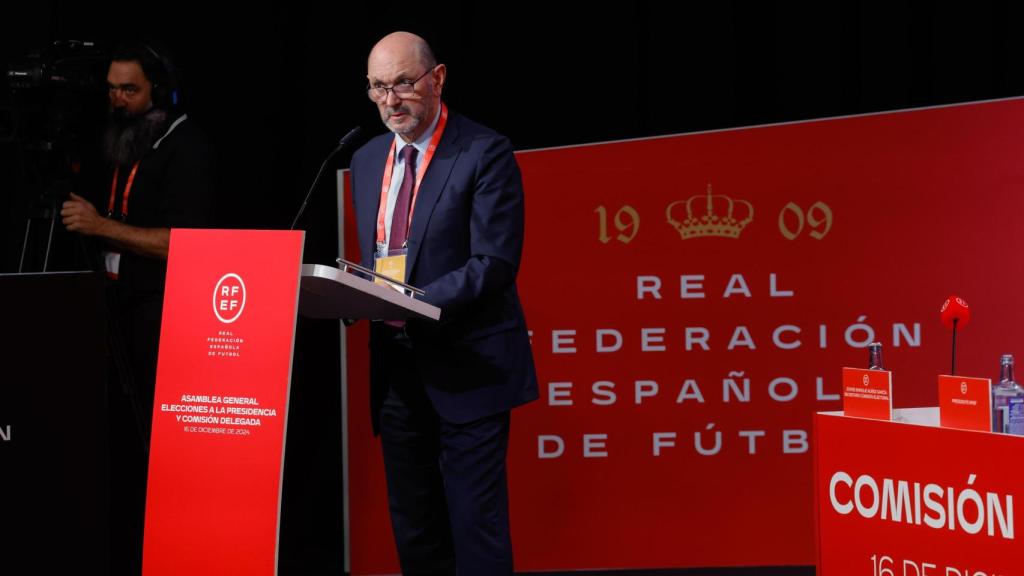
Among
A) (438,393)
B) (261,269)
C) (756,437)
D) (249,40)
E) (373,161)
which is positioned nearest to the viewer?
(261,269)

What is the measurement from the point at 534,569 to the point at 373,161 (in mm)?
1524

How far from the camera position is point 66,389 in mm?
2586

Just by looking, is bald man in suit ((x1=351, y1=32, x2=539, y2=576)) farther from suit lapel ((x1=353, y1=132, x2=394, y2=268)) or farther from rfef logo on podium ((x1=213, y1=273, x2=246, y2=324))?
rfef logo on podium ((x1=213, y1=273, x2=246, y2=324))

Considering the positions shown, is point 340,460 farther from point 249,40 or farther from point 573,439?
point 249,40

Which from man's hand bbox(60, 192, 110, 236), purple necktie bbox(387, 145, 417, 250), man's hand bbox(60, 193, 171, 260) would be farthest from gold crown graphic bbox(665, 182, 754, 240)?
man's hand bbox(60, 192, 110, 236)

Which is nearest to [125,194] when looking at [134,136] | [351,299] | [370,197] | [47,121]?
[134,136]

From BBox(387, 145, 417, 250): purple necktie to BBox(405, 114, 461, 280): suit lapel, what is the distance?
0.03 meters

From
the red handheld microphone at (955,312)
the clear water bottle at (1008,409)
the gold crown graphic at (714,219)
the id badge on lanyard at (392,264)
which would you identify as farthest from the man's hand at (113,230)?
the clear water bottle at (1008,409)

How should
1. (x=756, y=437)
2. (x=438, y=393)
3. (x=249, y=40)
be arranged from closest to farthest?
(x=438, y=393) < (x=756, y=437) < (x=249, y=40)

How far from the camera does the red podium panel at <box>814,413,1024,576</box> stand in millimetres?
1811

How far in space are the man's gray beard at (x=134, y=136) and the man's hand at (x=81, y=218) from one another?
226mm

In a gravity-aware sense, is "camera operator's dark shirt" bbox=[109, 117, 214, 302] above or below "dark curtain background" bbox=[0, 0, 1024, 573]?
below

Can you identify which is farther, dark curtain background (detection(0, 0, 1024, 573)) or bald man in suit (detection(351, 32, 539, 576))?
dark curtain background (detection(0, 0, 1024, 573))

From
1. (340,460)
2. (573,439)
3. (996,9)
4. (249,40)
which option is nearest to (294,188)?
A: (249,40)
